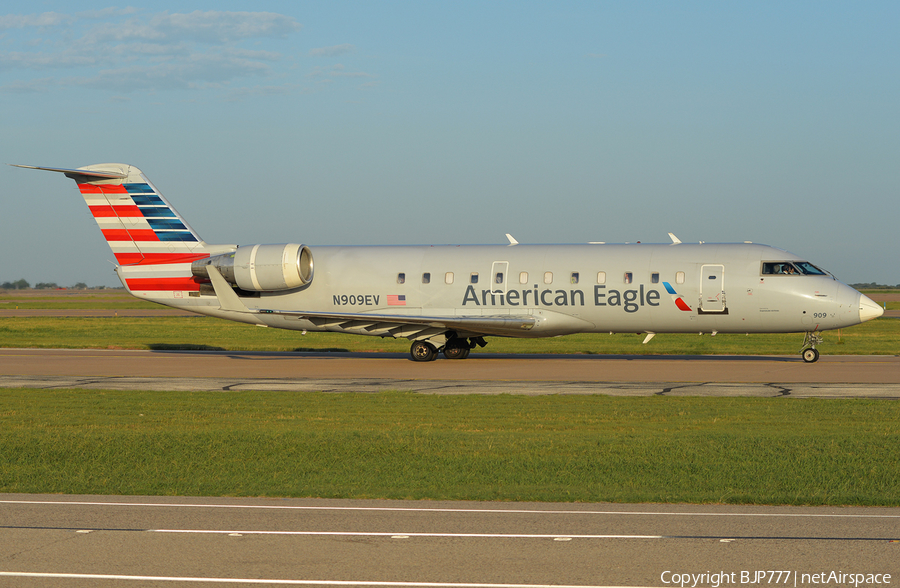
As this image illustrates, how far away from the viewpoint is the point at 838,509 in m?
9.72

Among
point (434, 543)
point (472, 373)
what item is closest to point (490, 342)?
point (472, 373)

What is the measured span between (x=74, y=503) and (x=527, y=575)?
5843mm

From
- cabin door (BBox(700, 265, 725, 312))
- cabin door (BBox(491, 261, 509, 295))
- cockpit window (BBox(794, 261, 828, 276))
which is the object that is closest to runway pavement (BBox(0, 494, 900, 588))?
cabin door (BBox(700, 265, 725, 312))

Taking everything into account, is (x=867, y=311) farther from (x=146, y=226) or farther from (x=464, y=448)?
(x=146, y=226)

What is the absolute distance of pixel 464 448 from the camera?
13.9 meters

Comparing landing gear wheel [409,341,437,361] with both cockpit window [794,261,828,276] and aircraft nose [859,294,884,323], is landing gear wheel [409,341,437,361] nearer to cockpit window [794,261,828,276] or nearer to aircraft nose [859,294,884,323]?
cockpit window [794,261,828,276]

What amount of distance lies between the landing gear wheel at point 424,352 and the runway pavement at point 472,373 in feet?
0.98

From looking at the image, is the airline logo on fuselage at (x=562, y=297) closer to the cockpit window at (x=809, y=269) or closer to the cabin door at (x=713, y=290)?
the cabin door at (x=713, y=290)

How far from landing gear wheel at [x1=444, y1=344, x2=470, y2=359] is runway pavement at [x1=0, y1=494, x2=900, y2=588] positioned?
22.2 metres

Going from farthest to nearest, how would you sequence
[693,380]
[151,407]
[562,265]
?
[562,265] < [693,380] < [151,407]

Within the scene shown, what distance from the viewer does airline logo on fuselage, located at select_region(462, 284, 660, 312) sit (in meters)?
29.5

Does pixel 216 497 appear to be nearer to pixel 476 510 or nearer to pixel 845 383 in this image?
pixel 476 510

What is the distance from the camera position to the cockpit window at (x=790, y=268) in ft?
93.5

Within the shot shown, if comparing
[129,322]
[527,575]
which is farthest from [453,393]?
[129,322]
